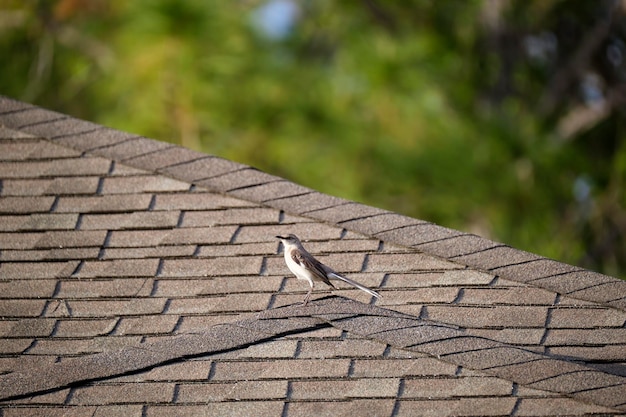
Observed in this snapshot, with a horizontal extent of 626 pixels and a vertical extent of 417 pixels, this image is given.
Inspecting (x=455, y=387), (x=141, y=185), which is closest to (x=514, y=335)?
(x=455, y=387)

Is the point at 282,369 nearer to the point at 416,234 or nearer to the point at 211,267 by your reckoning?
the point at 211,267

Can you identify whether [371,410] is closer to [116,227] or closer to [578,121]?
[116,227]

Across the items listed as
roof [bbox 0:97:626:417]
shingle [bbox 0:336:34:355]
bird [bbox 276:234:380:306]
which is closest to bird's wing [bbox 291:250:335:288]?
bird [bbox 276:234:380:306]

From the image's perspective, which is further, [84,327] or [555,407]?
[84,327]

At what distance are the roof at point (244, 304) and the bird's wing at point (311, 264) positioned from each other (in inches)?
4.1

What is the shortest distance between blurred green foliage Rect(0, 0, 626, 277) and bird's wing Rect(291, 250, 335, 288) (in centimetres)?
875

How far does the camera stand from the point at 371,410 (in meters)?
4.71

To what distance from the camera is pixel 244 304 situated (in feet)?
18.5

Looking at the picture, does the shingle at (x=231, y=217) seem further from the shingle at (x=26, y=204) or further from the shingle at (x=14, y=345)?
the shingle at (x=14, y=345)

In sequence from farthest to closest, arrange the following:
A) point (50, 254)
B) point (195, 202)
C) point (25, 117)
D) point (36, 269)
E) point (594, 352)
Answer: point (25, 117) → point (195, 202) → point (50, 254) → point (36, 269) → point (594, 352)

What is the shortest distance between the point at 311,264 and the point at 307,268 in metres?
0.03

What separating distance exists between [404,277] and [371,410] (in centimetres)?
132

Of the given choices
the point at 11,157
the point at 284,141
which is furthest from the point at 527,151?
the point at 11,157

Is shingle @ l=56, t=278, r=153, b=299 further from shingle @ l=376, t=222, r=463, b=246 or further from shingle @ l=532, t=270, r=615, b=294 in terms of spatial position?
shingle @ l=532, t=270, r=615, b=294
